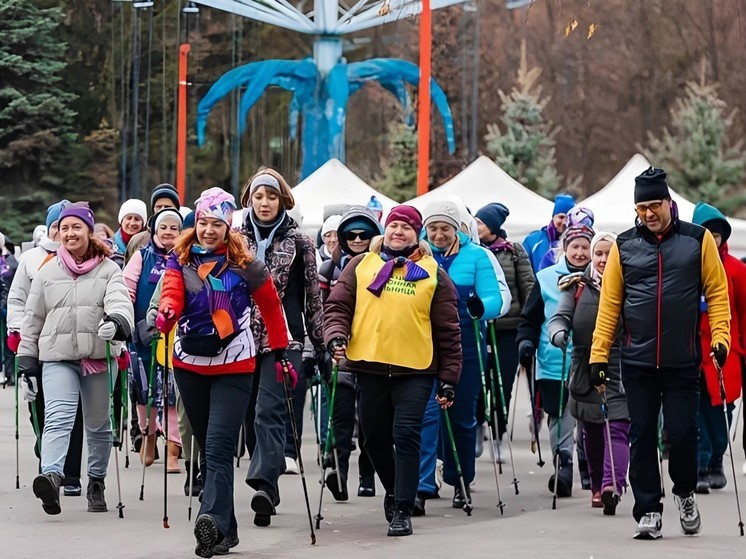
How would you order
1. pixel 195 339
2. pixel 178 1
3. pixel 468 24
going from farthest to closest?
pixel 468 24 < pixel 178 1 < pixel 195 339

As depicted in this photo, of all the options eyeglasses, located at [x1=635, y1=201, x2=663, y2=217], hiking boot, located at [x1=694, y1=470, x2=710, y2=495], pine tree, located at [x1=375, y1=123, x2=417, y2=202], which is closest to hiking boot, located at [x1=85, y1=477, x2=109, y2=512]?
eyeglasses, located at [x1=635, y1=201, x2=663, y2=217]

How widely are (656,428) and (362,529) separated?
1692 mm

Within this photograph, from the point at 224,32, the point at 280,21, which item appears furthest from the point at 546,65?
the point at 280,21

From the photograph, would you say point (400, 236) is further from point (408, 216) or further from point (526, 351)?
point (526, 351)

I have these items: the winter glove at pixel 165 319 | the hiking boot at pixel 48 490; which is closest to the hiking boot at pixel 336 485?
the hiking boot at pixel 48 490

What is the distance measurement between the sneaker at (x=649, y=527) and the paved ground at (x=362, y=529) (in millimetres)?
60

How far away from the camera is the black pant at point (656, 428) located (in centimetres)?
920

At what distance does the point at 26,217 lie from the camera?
4791cm

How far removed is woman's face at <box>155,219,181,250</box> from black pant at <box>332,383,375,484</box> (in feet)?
5.44

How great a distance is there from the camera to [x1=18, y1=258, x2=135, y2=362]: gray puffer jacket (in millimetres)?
10062

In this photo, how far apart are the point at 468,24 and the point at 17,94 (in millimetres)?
18434

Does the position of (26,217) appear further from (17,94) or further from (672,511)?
(672,511)

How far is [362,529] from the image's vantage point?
31.6ft

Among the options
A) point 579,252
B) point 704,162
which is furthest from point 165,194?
point 704,162
